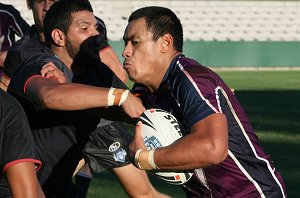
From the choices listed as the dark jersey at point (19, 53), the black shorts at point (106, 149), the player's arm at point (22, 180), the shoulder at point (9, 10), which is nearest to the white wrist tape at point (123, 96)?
the player's arm at point (22, 180)

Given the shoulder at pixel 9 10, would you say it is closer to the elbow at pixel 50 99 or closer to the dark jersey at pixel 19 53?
the dark jersey at pixel 19 53

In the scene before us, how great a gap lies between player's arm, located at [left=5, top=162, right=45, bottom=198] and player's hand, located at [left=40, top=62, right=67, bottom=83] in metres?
1.28

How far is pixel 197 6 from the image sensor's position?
1571 inches

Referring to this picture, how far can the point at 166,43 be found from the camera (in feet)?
17.7

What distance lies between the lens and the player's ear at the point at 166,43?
541 centimetres

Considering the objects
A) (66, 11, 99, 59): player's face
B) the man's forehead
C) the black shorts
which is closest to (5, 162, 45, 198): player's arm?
(66, 11, 99, 59): player's face

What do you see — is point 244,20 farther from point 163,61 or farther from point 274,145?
point 163,61

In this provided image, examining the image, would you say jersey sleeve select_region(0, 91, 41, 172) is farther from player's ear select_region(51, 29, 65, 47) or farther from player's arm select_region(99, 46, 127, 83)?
player's arm select_region(99, 46, 127, 83)

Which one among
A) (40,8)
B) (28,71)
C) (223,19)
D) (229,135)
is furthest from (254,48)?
(229,135)

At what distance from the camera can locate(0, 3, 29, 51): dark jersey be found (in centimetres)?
1067

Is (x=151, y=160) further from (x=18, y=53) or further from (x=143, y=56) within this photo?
(x=18, y=53)

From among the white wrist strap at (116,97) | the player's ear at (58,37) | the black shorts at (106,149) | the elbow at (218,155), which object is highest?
the elbow at (218,155)

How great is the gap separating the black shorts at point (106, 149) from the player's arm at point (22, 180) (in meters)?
2.58

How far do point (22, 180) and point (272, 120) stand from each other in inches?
445
